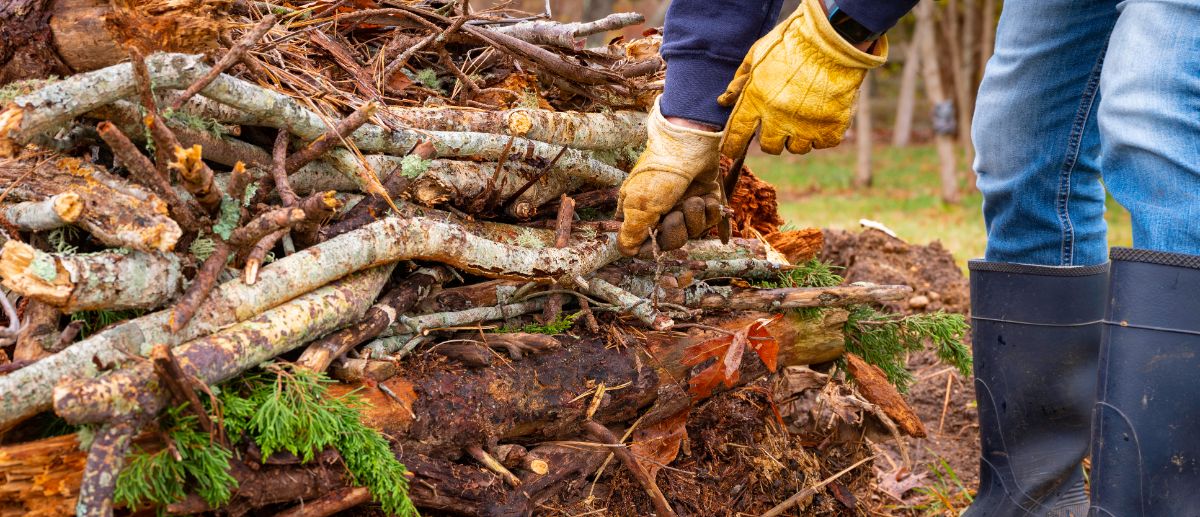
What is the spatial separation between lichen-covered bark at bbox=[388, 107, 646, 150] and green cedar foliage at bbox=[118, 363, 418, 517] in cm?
82

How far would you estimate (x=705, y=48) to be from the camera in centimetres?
227

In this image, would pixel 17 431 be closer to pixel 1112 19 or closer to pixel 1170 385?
pixel 1170 385

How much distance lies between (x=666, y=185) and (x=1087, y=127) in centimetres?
114

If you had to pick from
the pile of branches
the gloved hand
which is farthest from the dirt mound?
the gloved hand

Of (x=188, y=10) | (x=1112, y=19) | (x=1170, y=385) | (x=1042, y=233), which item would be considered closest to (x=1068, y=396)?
(x=1042, y=233)

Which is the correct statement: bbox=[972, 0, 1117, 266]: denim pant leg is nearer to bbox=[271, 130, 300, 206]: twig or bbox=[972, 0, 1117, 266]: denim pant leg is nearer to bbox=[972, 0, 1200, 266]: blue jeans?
bbox=[972, 0, 1200, 266]: blue jeans

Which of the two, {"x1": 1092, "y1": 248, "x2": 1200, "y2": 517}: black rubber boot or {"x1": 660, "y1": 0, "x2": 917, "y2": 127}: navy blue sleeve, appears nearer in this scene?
{"x1": 1092, "y1": 248, "x2": 1200, "y2": 517}: black rubber boot

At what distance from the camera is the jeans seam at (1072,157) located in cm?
234

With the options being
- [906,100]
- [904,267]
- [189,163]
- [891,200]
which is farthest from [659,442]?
[906,100]

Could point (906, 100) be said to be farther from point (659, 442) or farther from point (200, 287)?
point (200, 287)

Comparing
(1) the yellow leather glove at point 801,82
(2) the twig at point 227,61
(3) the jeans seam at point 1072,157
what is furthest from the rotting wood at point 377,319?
(3) the jeans seam at point 1072,157

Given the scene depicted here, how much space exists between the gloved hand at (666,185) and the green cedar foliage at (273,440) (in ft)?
3.01

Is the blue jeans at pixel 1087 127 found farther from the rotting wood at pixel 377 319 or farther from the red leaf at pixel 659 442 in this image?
the rotting wood at pixel 377 319

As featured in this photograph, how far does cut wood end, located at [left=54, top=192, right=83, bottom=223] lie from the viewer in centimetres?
154
